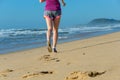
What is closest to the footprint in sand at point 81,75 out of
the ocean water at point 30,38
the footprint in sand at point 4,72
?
the footprint in sand at point 4,72

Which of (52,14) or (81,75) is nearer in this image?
(81,75)

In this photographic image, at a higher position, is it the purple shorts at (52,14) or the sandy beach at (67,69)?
the purple shorts at (52,14)

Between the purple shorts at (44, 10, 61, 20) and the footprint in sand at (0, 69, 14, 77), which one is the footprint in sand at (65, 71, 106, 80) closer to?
the footprint in sand at (0, 69, 14, 77)

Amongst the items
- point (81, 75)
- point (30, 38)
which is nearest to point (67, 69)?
point (81, 75)

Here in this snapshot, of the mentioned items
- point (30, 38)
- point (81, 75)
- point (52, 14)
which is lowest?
point (30, 38)

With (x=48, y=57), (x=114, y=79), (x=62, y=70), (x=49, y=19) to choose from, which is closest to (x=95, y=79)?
(x=114, y=79)

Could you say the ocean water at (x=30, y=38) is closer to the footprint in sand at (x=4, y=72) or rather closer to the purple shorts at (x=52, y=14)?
the purple shorts at (x=52, y=14)

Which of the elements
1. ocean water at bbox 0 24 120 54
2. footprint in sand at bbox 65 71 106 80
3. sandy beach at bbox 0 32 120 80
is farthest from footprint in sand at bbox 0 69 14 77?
ocean water at bbox 0 24 120 54

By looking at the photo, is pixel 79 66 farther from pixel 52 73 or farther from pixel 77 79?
pixel 77 79

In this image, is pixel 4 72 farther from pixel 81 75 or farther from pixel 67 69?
pixel 81 75

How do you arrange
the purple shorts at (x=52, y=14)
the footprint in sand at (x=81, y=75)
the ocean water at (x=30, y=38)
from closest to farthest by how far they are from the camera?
the footprint in sand at (x=81, y=75), the purple shorts at (x=52, y=14), the ocean water at (x=30, y=38)

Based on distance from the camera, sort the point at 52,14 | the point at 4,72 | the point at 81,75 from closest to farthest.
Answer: the point at 81,75
the point at 4,72
the point at 52,14

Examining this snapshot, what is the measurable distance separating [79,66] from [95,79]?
3.82 ft

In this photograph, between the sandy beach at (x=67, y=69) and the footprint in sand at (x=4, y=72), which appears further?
the footprint in sand at (x=4, y=72)
